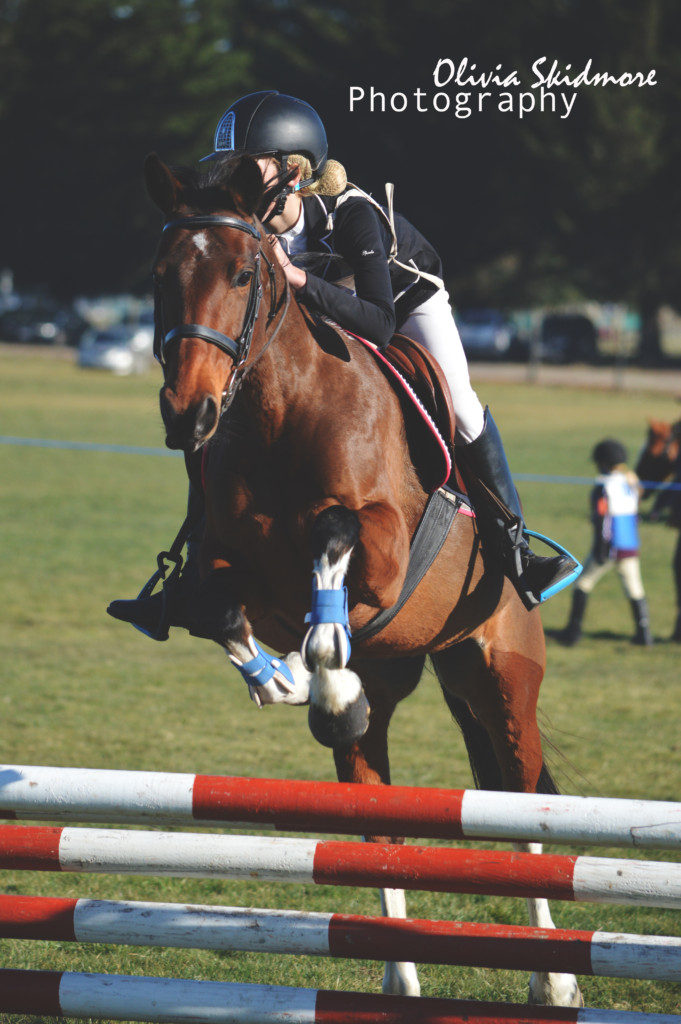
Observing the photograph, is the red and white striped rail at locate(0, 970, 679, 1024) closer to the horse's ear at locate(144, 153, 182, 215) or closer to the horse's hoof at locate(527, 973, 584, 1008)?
the horse's hoof at locate(527, 973, 584, 1008)

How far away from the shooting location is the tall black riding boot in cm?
375

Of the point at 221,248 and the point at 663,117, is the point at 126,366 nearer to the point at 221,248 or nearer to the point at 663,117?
the point at 663,117

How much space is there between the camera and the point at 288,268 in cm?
341

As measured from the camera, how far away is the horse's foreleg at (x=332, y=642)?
311 centimetres

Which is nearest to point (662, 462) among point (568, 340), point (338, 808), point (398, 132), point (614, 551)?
point (614, 551)

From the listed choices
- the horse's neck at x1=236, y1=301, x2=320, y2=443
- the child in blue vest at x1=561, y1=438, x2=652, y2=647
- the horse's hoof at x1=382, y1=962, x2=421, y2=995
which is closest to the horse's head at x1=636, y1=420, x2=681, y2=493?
the child in blue vest at x1=561, y1=438, x2=652, y2=647

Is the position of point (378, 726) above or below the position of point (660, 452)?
below

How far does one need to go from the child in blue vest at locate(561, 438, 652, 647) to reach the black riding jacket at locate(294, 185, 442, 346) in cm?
661

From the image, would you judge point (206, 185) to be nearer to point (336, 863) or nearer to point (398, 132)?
point (336, 863)

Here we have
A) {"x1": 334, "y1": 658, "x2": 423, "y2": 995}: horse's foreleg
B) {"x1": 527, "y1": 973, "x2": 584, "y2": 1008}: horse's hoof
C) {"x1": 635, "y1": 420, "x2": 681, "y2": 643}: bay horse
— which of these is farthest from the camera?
{"x1": 635, "y1": 420, "x2": 681, "y2": 643}: bay horse

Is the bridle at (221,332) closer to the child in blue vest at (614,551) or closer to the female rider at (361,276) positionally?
the female rider at (361,276)

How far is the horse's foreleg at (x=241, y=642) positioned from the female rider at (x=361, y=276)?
0.39 m

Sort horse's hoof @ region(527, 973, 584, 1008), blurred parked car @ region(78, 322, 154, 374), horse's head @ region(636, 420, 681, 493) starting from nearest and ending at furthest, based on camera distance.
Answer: horse's hoof @ region(527, 973, 584, 1008)
horse's head @ region(636, 420, 681, 493)
blurred parked car @ region(78, 322, 154, 374)

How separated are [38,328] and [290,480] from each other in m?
51.0
